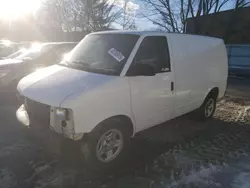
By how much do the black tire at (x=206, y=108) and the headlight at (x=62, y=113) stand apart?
3.58m

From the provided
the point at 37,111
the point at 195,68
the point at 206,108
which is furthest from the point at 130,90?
the point at 206,108

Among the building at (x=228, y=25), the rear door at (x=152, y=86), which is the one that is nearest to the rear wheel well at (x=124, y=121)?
the rear door at (x=152, y=86)

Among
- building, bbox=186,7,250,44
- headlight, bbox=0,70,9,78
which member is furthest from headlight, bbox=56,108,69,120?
building, bbox=186,7,250,44

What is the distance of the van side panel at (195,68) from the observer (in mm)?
4645

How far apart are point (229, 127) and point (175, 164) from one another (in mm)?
2422

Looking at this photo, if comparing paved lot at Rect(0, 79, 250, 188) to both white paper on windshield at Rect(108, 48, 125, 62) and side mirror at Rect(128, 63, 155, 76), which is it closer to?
side mirror at Rect(128, 63, 155, 76)

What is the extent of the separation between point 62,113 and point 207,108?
12.9 ft

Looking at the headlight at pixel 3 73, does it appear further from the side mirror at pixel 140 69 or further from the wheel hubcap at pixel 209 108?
the wheel hubcap at pixel 209 108

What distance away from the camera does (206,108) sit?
5.95m

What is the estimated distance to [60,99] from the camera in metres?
3.17

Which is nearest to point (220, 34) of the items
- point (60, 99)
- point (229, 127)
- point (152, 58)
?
point (229, 127)

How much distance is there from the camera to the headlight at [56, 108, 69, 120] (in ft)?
10.3

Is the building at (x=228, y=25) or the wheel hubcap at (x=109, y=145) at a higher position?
the building at (x=228, y=25)

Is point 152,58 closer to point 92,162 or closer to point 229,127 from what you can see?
point 92,162
